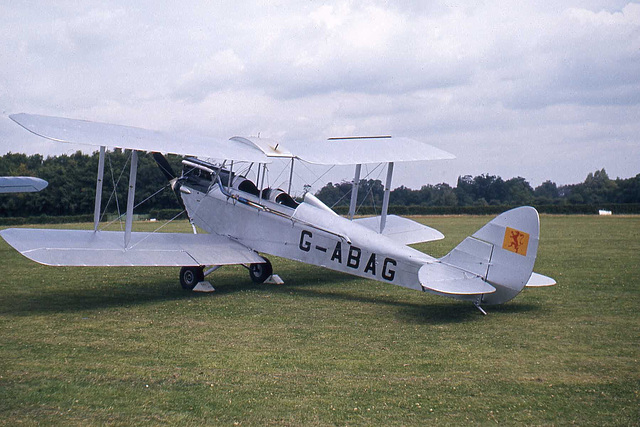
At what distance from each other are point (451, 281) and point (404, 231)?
5.51 meters

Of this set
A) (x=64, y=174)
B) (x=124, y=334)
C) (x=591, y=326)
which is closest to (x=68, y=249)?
(x=124, y=334)

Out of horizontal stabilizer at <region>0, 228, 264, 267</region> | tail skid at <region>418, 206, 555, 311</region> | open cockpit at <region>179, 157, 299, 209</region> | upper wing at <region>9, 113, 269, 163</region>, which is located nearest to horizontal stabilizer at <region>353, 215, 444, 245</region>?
open cockpit at <region>179, 157, 299, 209</region>

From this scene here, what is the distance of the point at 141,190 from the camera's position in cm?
4331

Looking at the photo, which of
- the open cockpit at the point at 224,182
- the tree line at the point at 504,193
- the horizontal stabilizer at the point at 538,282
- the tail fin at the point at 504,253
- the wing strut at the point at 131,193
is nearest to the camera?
the tail fin at the point at 504,253

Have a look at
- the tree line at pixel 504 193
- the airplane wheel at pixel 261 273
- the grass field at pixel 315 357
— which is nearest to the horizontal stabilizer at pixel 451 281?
the grass field at pixel 315 357

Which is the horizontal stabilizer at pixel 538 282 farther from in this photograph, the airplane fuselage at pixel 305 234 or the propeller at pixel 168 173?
the propeller at pixel 168 173

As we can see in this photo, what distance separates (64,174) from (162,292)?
44.7 meters

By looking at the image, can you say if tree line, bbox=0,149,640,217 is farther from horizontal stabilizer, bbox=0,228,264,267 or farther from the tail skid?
the tail skid

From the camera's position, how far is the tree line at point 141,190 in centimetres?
4250

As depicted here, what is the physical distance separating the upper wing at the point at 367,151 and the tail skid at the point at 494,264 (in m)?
3.05

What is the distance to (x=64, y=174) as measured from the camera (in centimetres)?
4956

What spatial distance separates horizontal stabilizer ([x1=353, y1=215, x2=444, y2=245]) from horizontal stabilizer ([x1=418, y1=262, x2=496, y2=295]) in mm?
4713

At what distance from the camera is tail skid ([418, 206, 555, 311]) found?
22.0 feet

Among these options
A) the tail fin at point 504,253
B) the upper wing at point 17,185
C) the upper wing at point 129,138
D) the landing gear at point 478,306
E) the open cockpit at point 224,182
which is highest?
the upper wing at point 129,138
